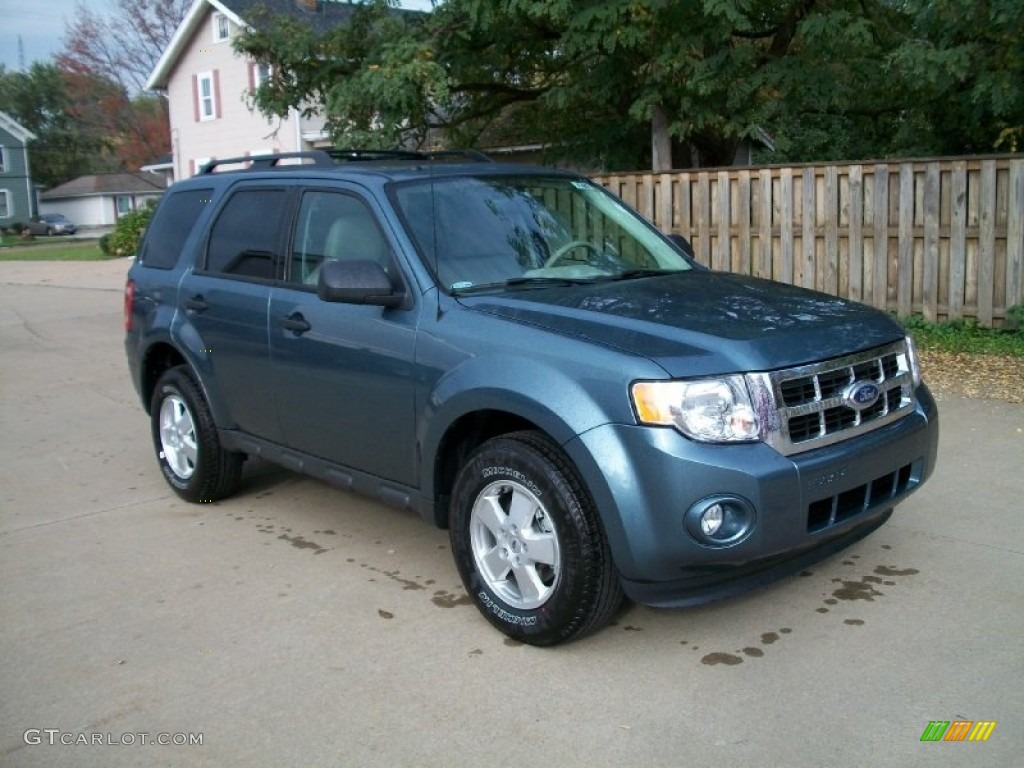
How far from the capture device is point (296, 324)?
16.9 ft

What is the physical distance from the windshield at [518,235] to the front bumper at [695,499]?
122 centimetres

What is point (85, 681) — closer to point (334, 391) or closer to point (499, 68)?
point (334, 391)

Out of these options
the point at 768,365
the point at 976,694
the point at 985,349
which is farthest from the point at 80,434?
the point at 985,349

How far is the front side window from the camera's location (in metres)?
4.92

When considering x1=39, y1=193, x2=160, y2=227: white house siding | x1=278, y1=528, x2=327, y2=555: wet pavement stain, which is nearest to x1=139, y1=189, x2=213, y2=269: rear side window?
x1=278, y1=528, x2=327, y2=555: wet pavement stain

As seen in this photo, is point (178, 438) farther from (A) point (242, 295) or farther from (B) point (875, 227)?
(B) point (875, 227)

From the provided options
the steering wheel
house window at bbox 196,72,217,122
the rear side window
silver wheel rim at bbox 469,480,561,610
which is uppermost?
house window at bbox 196,72,217,122

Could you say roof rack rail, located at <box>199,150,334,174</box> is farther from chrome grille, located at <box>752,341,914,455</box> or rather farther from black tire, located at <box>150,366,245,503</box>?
chrome grille, located at <box>752,341,914,455</box>

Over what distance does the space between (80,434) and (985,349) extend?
7561mm

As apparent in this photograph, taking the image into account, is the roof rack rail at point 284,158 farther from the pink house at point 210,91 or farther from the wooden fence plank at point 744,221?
the pink house at point 210,91

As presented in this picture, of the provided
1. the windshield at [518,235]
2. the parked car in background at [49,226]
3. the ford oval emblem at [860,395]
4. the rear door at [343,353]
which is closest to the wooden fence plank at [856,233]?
the windshield at [518,235]

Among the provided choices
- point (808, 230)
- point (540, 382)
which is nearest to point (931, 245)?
point (808, 230)

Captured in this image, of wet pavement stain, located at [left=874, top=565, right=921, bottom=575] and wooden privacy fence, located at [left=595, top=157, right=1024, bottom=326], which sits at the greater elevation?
wooden privacy fence, located at [left=595, top=157, right=1024, bottom=326]

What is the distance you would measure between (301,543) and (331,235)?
62.9 inches
